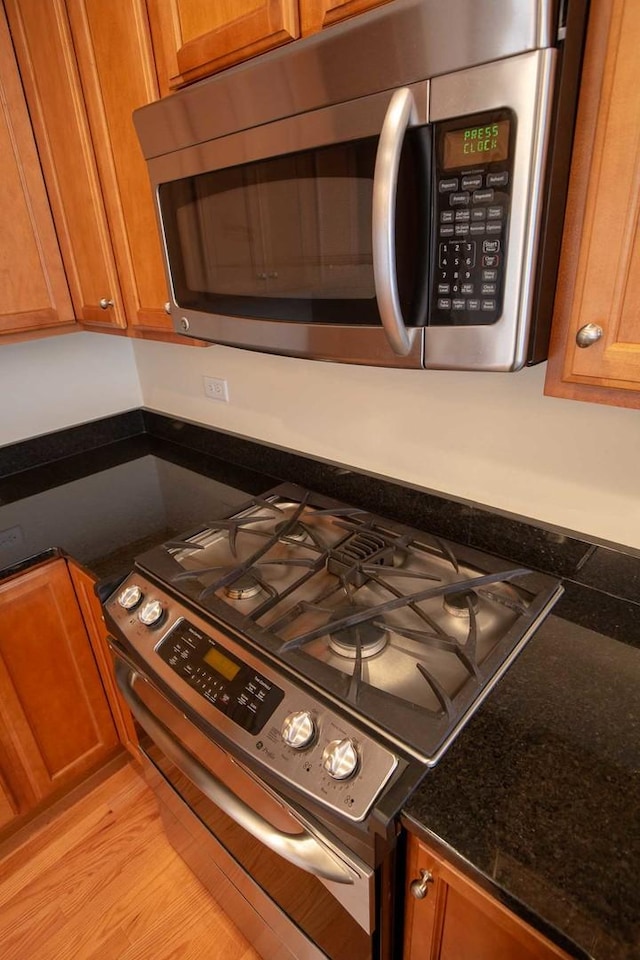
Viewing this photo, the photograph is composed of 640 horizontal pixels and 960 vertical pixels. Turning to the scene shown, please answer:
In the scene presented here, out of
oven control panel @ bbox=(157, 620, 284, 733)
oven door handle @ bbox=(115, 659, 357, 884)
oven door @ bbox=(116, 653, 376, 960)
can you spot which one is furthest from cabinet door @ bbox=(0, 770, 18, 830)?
oven control panel @ bbox=(157, 620, 284, 733)

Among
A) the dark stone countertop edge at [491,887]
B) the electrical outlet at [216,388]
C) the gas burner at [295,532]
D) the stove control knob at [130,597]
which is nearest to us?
the dark stone countertop edge at [491,887]

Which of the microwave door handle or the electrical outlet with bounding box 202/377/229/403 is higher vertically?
the microwave door handle

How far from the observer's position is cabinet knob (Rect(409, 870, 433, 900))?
2.27 ft

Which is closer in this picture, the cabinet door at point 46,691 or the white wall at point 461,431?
the white wall at point 461,431

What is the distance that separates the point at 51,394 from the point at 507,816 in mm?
1704

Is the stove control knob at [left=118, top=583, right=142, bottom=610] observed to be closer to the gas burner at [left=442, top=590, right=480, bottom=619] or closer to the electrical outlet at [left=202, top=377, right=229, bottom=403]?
the gas burner at [left=442, top=590, right=480, bottom=619]

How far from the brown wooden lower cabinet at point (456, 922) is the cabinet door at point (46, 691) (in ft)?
3.39

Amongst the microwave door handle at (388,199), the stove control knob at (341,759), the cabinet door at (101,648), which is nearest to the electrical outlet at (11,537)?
the cabinet door at (101,648)

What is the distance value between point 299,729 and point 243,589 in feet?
1.05

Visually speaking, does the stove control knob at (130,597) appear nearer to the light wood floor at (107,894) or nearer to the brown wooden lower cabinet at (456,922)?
the brown wooden lower cabinet at (456,922)

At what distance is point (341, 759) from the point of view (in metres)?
0.72

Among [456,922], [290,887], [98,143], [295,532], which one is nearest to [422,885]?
[456,922]

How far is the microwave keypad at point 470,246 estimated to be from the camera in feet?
2.03

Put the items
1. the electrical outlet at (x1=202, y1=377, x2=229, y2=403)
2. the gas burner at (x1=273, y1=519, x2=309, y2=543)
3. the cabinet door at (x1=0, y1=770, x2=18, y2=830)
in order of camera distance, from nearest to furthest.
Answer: the gas burner at (x1=273, y1=519, x2=309, y2=543) → the cabinet door at (x1=0, y1=770, x2=18, y2=830) → the electrical outlet at (x1=202, y1=377, x2=229, y2=403)
